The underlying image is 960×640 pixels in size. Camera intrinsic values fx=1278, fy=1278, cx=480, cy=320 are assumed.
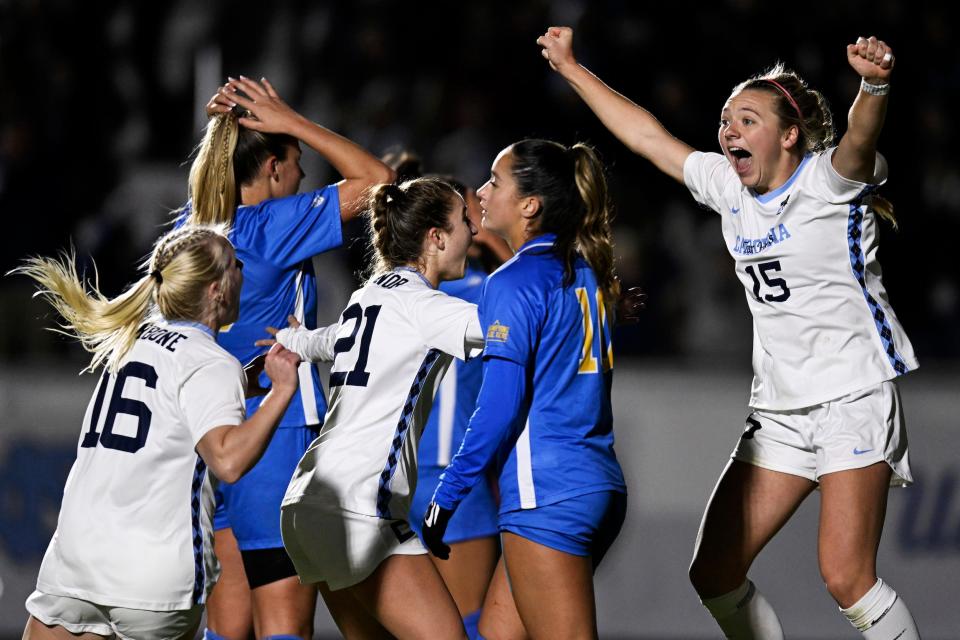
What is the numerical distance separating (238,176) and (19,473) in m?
3.40

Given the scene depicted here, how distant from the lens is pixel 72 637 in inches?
139

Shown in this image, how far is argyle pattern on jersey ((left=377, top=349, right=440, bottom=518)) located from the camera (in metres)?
3.79

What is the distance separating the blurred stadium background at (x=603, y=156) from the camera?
720cm

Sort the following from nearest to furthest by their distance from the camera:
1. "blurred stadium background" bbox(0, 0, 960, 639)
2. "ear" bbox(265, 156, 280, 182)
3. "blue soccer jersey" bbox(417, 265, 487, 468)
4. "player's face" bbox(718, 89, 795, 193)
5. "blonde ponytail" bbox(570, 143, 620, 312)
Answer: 1. "blonde ponytail" bbox(570, 143, 620, 312)
2. "player's face" bbox(718, 89, 795, 193)
3. "ear" bbox(265, 156, 280, 182)
4. "blue soccer jersey" bbox(417, 265, 487, 468)
5. "blurred stadium background" bbox(0, 0, 960, 639)

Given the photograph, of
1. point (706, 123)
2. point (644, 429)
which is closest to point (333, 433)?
point (644, 429)

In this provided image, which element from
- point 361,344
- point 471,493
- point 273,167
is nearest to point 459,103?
point 471,493

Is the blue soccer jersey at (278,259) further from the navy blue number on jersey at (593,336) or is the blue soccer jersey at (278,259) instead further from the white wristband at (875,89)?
the white wristband at (875,89)

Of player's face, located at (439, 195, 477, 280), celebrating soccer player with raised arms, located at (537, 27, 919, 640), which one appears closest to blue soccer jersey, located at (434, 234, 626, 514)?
player's face, located at (439, 195, 477, 280)

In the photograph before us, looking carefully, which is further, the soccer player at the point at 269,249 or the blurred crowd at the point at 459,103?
the blurred crowd at the point at 459,103

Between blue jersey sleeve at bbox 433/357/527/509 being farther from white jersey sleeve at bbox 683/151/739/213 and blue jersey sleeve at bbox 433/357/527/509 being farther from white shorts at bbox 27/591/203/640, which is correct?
white jersey sleeve at bbox 683/151/739/213

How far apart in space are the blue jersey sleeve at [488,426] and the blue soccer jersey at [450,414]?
4.84ft

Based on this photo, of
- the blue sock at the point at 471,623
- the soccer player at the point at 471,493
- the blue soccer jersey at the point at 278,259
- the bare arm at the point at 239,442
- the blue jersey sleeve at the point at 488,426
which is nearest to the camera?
the bare arm at the point at 239,442

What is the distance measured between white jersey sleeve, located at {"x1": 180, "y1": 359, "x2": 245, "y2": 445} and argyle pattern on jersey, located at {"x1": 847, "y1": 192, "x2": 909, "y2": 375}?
1955 mm

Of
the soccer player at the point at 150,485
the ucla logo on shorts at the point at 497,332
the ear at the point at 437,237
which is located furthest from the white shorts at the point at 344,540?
the ear at the point at 437,237
